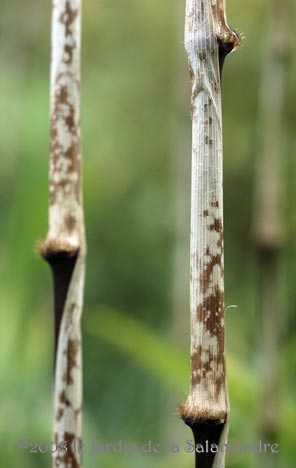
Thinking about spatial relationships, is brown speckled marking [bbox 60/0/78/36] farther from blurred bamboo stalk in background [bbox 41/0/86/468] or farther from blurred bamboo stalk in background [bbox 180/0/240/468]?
blurred bamboo stalk in background [bbox 180/0/240/468]

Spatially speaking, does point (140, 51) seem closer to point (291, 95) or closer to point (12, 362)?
point (291, 95)

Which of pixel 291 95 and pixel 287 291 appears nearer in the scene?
pixel 287 291

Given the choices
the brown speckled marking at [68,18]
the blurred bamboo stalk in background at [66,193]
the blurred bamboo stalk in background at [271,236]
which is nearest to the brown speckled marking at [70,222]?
the blurred bamboo stalk in background at [66,193]

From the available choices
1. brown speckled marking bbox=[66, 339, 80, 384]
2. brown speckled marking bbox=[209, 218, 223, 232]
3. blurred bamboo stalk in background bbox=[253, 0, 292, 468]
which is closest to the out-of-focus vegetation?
blurred bamboo stalk in background bbox=[253, 0, 292, 468]

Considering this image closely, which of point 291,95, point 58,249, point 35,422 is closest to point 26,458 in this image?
point 35,422

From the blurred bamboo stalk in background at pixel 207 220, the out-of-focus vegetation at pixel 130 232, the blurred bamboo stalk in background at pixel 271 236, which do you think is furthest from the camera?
the out-of-focus vegetation at pixel 130 232

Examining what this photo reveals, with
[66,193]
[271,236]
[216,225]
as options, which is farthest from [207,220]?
[271,236]

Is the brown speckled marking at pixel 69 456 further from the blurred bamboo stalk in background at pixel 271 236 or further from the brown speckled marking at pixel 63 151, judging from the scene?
the blurred bamboo stalk in background at pixel 271 236
